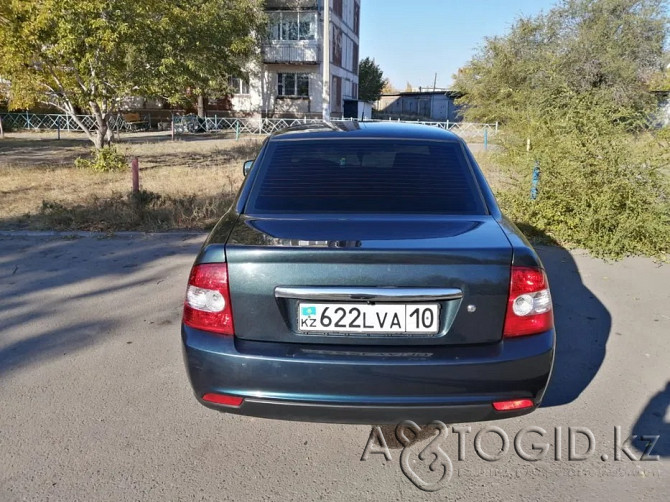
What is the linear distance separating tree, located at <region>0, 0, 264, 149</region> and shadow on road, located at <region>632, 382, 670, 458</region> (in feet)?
38.0

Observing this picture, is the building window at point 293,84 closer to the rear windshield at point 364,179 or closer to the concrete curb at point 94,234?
the concrete curb at point 94,234

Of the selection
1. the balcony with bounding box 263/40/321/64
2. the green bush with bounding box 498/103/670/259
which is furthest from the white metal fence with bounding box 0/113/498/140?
the green bush with bounding box 498/103/670/259

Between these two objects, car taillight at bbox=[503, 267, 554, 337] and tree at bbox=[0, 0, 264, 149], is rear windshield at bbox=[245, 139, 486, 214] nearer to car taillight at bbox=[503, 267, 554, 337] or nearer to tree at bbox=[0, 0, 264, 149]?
car taillight at bbox=[503, 267, 554, 337]

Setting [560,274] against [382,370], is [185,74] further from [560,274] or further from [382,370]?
[382,370]

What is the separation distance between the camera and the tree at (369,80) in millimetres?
56656

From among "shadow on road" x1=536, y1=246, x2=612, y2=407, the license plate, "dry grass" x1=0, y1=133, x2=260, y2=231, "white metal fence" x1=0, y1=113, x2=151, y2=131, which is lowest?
"shadow on road" x1=536, y1=246, x2=612, y2=407

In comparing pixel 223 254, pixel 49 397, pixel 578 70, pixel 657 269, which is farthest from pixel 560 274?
pixel 578 70

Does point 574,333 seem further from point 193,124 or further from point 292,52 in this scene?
point 292,52

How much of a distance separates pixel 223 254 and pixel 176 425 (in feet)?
3.84

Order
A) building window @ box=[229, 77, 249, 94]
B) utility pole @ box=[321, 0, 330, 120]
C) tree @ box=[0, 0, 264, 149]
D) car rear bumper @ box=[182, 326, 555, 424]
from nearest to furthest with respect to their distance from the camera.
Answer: car rear bumper @ box=[182, 326, 555, 424] < tree @ box=[0, 0, 264, 149] < utility pole @ box=[321, 0, 330, 120] < building window @ box=[229, 77, 249, 94]

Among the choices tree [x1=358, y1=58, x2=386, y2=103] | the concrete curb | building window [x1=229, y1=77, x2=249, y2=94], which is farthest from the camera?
tree [x1=358, y1=58, x2=386, y2=103]

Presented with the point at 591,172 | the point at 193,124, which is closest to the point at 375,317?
the point at 591,172

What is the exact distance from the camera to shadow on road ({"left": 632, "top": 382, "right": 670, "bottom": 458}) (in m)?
2.83

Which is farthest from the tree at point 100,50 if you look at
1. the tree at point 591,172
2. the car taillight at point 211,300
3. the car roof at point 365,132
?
the car taillight at point 211,300
